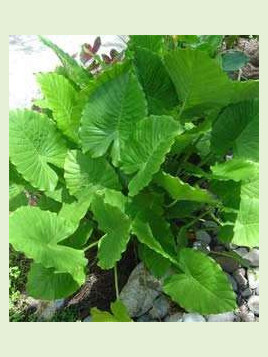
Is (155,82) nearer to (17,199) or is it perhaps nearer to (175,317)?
(17,199)

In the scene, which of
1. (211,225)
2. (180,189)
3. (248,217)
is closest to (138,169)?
(180,189)

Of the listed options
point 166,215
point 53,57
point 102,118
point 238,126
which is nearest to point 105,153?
point 102,118

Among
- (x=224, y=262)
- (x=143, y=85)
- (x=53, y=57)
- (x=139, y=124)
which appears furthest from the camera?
(x=53, y=57)

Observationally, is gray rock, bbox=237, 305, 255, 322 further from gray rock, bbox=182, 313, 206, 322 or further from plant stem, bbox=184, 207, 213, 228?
plant stem, bbox=184, 207, 213, 228

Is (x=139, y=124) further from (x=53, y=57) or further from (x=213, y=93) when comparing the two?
(x=53, y=57)

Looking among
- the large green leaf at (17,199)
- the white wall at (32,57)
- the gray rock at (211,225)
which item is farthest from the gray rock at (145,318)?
the white wall at (32,57)

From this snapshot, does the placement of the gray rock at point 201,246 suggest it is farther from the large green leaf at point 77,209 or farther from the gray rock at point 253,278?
the large green leaf at point 77,209
